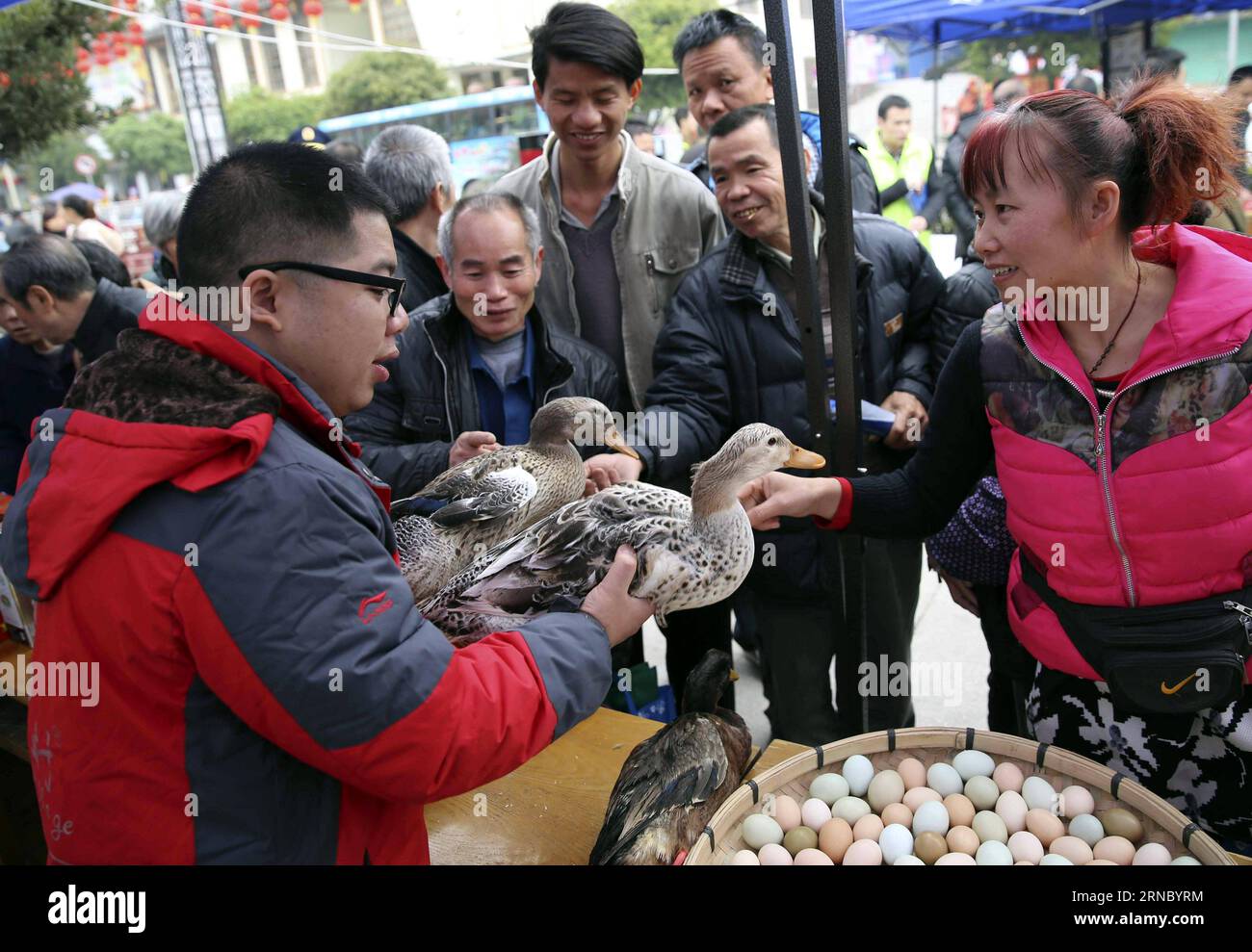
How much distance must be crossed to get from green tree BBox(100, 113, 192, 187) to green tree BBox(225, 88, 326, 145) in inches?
57.0

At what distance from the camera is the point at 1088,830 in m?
1.52

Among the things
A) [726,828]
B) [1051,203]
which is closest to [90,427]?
[726,828]

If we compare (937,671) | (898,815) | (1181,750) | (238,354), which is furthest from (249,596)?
(937,671)

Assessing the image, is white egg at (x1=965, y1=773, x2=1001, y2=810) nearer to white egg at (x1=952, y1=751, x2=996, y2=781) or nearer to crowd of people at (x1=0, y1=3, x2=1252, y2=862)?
white egg at (x1=952, y1=751, x2=996, y2=781)

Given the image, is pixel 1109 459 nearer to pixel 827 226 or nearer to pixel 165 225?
pixel 827 226

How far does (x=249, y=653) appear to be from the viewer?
43.1 inches

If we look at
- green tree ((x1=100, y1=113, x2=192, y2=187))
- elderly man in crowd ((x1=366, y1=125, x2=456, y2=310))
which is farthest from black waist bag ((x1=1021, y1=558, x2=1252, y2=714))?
green tree ((x1=100, y1=113, x2=192, y2=187))

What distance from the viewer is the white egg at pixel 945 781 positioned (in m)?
1.66

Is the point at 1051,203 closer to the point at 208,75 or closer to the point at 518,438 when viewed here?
the point at 518,438

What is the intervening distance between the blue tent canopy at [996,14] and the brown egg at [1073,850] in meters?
6.27

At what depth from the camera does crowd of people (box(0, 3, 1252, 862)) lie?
1132 millimetres

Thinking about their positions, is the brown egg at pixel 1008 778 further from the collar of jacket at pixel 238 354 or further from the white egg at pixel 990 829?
the collar of jacket at pixel 238 354

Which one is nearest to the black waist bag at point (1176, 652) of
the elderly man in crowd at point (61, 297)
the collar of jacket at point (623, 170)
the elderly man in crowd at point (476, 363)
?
the elderly man in crowd at point (476, 363)
